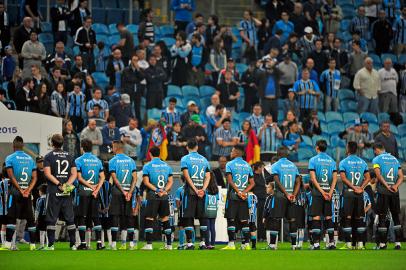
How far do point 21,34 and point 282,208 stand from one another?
35.4 feet

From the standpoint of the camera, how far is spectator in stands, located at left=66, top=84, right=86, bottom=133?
29531mm

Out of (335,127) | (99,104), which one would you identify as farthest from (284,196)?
(335,127)

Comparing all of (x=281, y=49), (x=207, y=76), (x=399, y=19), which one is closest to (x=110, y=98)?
(x=207, y=76)

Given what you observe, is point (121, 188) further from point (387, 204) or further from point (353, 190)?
point (387, 204)

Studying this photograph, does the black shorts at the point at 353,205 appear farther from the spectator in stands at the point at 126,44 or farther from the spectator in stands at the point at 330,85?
the spectator in stands at the point at 126,44

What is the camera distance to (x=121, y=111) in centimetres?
3014

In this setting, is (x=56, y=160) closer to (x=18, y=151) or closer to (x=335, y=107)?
(x=18, y=151)

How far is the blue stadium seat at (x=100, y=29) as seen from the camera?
113 ft

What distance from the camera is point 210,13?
37.8 metres

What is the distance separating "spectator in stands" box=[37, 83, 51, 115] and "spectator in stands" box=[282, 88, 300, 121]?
23.2ft

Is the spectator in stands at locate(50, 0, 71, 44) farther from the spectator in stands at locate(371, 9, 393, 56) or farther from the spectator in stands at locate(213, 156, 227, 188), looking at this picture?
the spectator in stands at locate(371, 9, 393, 56)

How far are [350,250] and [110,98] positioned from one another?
373 inches

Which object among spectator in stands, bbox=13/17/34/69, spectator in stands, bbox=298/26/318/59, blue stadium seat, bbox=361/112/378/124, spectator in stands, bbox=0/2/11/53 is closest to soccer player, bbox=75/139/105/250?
spectator in stands, bbox=13/17/34/69

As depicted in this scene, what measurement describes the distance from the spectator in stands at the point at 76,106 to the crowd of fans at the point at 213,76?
0.03 m
